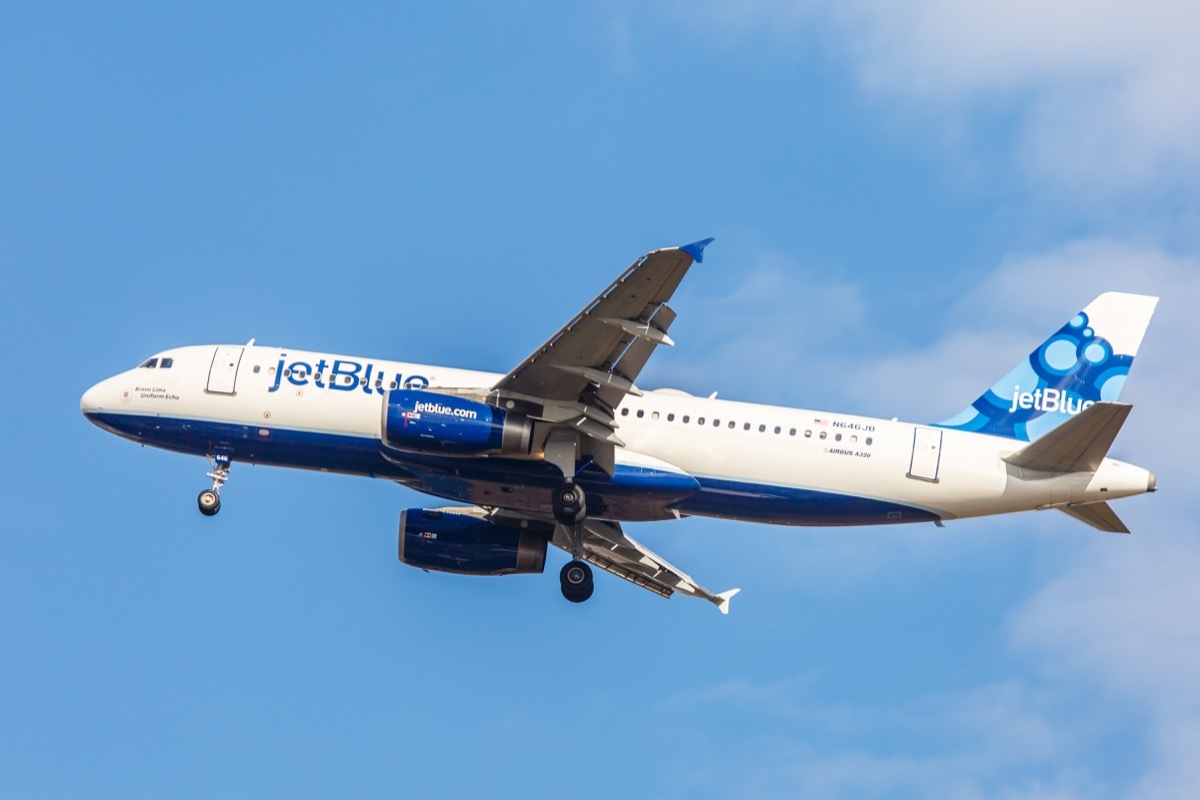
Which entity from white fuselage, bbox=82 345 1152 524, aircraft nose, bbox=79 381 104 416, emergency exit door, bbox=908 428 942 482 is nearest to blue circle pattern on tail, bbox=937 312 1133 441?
white fuselage, bbox=82 345 1152 524

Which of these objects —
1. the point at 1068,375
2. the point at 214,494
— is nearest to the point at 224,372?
the point at 214,494

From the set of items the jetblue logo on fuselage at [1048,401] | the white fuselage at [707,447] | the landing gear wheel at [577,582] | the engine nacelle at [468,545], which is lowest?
the landing gear wheel at [577,582]

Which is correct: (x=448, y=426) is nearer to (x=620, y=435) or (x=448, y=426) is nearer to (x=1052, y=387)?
(x=620, y=435)

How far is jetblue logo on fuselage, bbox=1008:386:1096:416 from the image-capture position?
4653 cm

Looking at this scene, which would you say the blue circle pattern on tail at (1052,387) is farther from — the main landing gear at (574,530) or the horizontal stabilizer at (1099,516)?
the main landing gear at (574,530)

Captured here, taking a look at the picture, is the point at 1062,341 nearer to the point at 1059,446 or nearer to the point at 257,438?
the point at 1059,446

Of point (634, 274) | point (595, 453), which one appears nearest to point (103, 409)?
point (595, 453)

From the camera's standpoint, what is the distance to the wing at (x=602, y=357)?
38.5 meters

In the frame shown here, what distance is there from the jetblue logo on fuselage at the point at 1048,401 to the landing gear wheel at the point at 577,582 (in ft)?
39.8

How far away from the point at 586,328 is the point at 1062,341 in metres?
14.8

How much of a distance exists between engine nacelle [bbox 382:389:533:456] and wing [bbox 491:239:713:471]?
553mm

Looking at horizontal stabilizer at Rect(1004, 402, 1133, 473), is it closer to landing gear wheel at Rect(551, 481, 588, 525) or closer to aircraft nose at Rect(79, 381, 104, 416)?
landing gear wheel at Rect(551, 481, 588, 525)

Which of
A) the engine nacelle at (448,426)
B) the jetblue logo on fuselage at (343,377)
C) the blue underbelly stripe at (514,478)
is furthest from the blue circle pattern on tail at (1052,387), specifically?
the jetblue logo on fuselage at (343,377)

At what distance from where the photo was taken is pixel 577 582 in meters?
46.1
